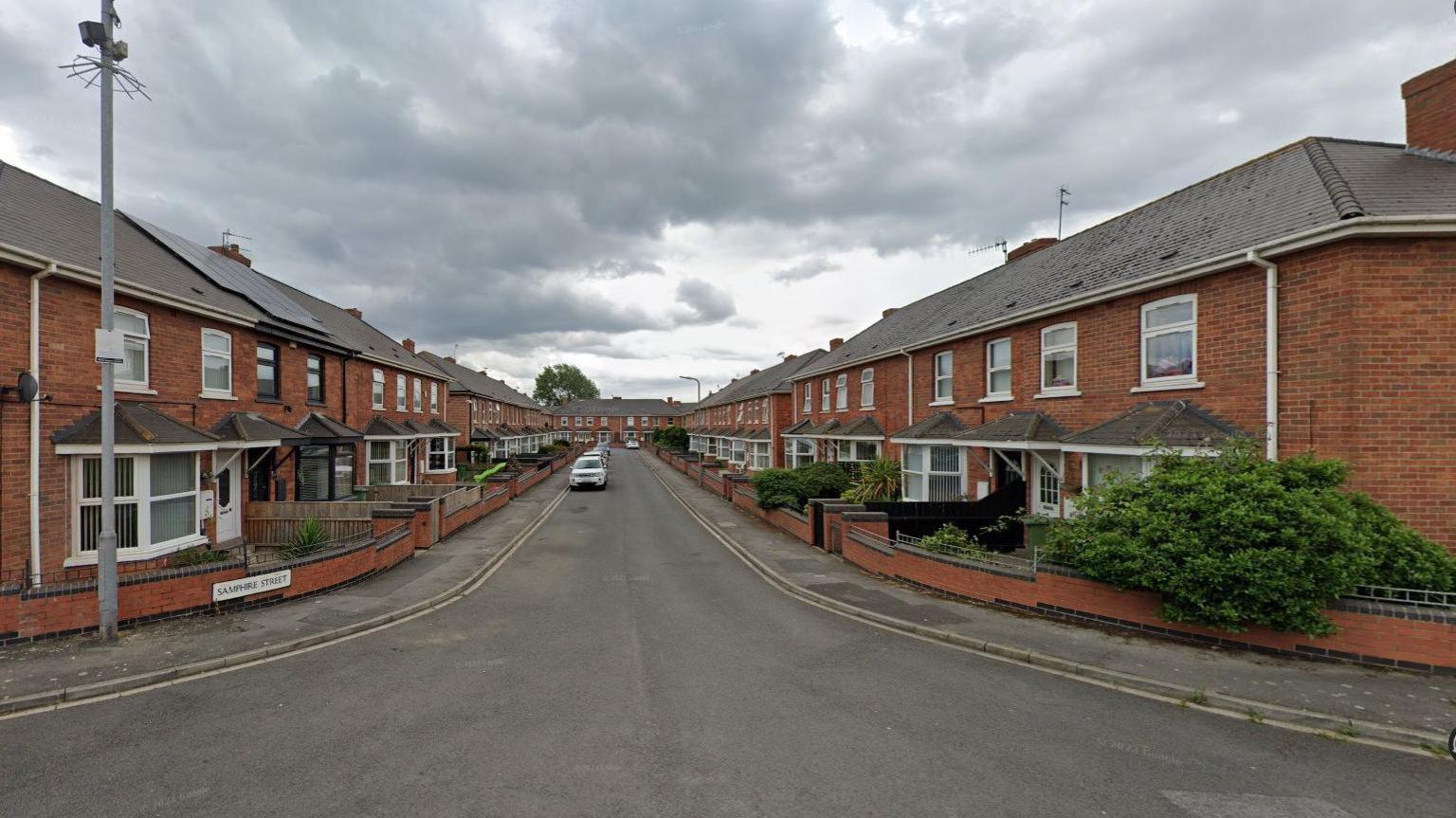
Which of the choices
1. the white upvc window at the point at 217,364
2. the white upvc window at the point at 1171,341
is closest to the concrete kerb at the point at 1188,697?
the white upvc window at the point at 1171,341

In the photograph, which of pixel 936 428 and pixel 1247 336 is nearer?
pixel 1247 336

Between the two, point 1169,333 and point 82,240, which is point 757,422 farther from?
point 82,240

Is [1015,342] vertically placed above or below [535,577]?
above

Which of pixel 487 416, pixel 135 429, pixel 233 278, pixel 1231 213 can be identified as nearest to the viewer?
pixel 135 429

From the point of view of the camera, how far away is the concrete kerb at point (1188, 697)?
5.27 m

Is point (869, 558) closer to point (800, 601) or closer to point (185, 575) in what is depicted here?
point (800, 601)

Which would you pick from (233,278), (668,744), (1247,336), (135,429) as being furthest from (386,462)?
(1247,336)

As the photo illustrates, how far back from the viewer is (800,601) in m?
10.5

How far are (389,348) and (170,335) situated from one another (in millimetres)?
16475

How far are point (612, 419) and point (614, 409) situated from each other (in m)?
2.27

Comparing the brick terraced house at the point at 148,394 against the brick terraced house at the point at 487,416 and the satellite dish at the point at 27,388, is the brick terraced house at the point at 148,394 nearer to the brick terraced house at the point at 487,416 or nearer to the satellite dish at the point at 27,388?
the satellite dish at the point at 27,388

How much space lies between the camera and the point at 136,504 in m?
10.1

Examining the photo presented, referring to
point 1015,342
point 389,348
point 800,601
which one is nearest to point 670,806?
point 800,601

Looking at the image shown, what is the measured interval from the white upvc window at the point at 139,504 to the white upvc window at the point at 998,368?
18190 mm
